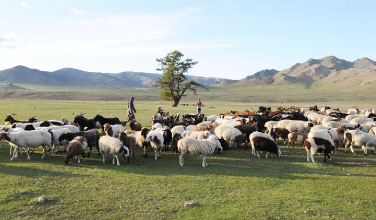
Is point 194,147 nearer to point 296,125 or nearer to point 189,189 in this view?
point 189,189

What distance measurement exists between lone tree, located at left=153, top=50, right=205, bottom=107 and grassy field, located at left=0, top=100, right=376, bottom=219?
4101 cm

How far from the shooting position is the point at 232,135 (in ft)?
42.5

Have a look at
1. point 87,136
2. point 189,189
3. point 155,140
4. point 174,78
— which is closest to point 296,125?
point 155,140

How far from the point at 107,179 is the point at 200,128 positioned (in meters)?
6.77

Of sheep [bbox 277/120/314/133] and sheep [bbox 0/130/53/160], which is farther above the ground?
sheep [bbox 277/120/314/133]

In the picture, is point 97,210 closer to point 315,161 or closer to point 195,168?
point 195,168

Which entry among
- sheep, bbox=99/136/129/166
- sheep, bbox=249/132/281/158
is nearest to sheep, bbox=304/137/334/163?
sheep, bbox=249/132/281/158

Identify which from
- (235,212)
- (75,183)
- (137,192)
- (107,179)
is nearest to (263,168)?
(235,212)

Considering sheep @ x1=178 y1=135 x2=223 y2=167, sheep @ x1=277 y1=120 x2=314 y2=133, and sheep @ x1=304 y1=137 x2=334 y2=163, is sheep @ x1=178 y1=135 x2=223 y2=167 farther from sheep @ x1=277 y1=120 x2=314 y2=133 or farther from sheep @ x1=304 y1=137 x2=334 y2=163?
sheep @ x1=277 y1=120 x2=314 y2=133

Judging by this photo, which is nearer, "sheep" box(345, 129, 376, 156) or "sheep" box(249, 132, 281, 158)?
"sheep" box(249, 132, 281, 158)

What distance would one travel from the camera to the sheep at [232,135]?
12875mm

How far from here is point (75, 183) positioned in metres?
8.02

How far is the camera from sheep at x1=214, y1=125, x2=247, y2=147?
42.2 feet

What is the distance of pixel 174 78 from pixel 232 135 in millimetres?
39462
